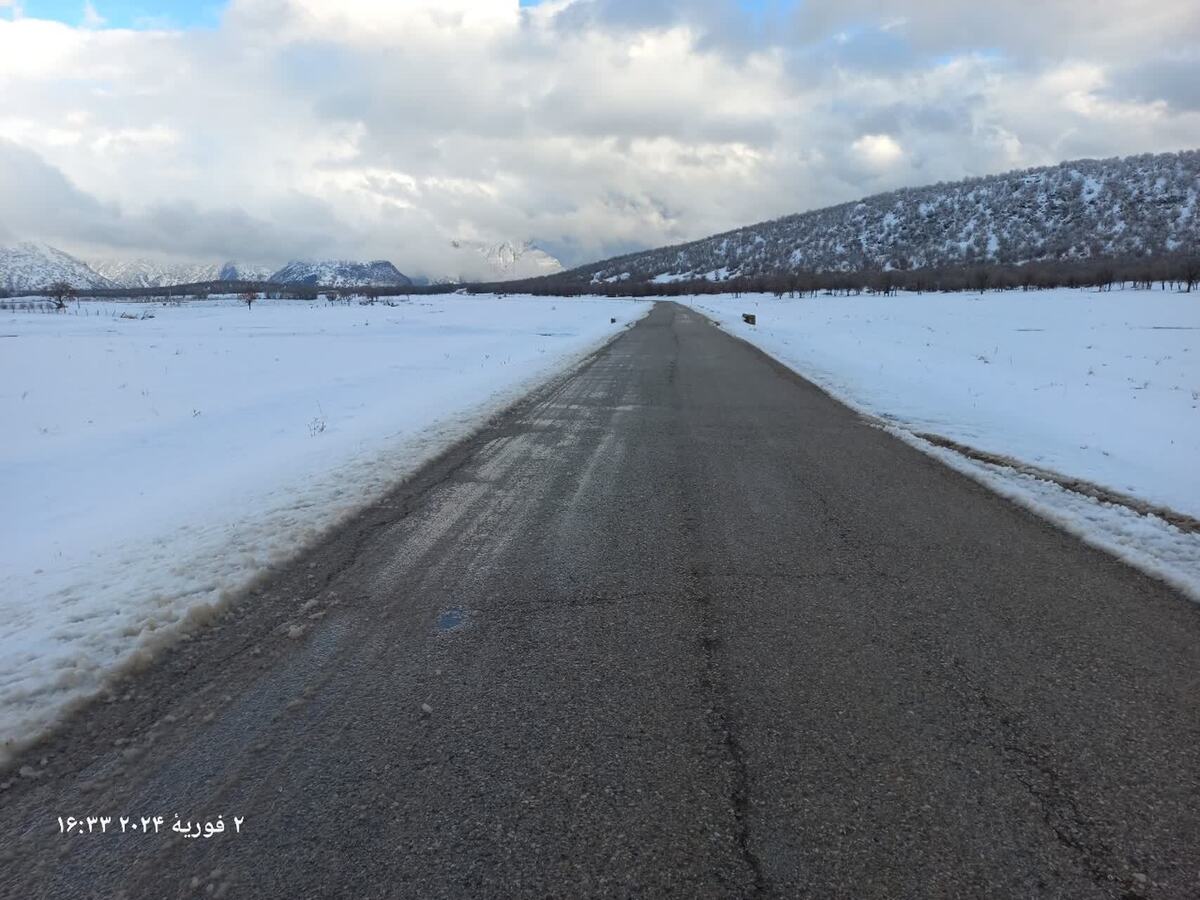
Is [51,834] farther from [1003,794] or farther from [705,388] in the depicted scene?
[705,388]

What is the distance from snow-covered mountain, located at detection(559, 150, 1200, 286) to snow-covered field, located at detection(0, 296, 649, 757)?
13262 centimetres

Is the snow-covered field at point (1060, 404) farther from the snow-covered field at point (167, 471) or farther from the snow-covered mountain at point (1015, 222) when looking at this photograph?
the snow-covered mountain at point (1015, 222)

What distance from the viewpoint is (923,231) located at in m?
158

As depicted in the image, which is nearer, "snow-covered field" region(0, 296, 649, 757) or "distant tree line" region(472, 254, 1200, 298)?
"snow-covered field" region(0, 296, 649, 757)

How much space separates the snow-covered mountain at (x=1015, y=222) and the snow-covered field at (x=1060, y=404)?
110 metres

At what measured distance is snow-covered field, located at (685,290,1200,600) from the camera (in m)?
5.56

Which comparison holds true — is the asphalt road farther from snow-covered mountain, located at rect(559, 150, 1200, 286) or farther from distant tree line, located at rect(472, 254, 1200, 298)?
snow-covered mountain, located at rect(559, 150, 1200, 286)

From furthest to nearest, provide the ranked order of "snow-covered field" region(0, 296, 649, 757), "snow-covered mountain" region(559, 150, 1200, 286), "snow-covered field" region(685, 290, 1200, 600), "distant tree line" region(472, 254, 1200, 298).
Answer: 1. "snow-covered mountain" region(559, 150, 1200, 286)
2. "distant tree line" region(472, 254, 1200, 298)
3. "snow-covered field" region(685, 290, 1200, 600)
4. "snow-covered field" region(0, 296, 649, 757)

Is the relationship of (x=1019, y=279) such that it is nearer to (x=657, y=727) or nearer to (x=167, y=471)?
(x=167, y=471)

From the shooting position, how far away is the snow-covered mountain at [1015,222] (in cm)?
12306

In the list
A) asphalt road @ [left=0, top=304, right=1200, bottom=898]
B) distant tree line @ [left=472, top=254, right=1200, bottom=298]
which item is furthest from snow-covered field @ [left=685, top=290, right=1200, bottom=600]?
distant tree line @ [left=472, top=254, right=1200, bottom=298]

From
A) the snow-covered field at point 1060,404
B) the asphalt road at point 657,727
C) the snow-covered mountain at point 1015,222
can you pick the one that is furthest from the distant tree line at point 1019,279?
the asphalt road at point 657,727

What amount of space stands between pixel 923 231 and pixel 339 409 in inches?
7001

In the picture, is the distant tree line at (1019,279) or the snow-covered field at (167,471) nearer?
the snow-covered field at (167,471)
